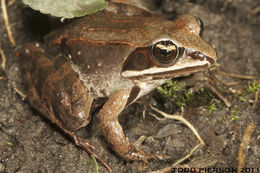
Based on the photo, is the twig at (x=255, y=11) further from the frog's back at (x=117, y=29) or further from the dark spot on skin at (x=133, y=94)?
the dark spot on skin at (x=133, y=94)

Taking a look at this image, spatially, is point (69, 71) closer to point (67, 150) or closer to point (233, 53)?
point (67, 150)

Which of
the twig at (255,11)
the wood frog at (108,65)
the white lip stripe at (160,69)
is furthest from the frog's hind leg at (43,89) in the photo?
the twig at (255,11)

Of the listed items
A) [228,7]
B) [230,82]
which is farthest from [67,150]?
[228,7]

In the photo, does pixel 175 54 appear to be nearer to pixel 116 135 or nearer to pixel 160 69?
pixel 160 69

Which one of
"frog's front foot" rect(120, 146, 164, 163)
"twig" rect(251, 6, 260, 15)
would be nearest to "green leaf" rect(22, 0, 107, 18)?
"frog's front foot" rect(120, 146, 164, 163)

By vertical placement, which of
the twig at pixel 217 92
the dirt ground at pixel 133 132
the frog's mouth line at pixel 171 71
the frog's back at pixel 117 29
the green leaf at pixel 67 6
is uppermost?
the green leaf at pixel 67 6

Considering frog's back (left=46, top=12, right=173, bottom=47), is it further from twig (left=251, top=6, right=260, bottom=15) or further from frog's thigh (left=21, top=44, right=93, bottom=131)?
twig (left=251, top=6, right=260, bottom=15)
